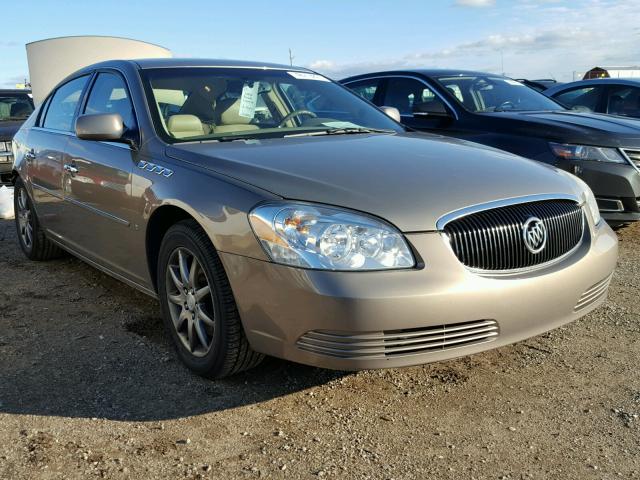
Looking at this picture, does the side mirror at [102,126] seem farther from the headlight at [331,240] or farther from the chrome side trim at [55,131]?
the headlight at [331,240]

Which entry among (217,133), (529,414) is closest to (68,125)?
(217,133)

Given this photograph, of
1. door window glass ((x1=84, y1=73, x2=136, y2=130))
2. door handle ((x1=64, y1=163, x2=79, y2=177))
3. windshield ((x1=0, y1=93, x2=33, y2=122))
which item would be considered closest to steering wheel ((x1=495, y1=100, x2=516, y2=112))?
door window glass ((x1=84, y1=73, x2=136, y2=130))

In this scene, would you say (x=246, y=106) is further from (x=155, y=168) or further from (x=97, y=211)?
(x=97, y=211)

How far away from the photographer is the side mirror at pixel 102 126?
3.37 m

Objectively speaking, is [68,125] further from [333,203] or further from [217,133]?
[333,203]

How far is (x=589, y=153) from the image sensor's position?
527 centimetres

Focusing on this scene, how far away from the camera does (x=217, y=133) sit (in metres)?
3.47

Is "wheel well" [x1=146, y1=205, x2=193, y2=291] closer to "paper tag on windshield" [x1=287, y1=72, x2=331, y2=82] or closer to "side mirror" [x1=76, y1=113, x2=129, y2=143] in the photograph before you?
"side mirror" [x1=76, y1=113, x2=129, y2=143]

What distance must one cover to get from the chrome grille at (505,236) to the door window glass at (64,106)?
9.75 ft

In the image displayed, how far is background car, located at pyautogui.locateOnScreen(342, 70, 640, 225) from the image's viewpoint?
520 centimetres

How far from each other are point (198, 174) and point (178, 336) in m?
0.82

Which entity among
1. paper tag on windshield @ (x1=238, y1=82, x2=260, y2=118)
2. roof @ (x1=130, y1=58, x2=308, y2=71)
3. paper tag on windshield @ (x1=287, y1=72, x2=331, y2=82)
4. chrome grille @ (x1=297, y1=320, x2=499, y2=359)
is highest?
roof @ (x1=130, y1=58, x2=308, y2=71)

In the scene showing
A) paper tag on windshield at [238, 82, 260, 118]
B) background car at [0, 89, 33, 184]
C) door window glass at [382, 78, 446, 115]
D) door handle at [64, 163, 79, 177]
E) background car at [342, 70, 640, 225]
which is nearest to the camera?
paper tag on windshield at [238, 82, 260, 118]

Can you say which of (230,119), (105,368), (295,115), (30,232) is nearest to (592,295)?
(295,115)
